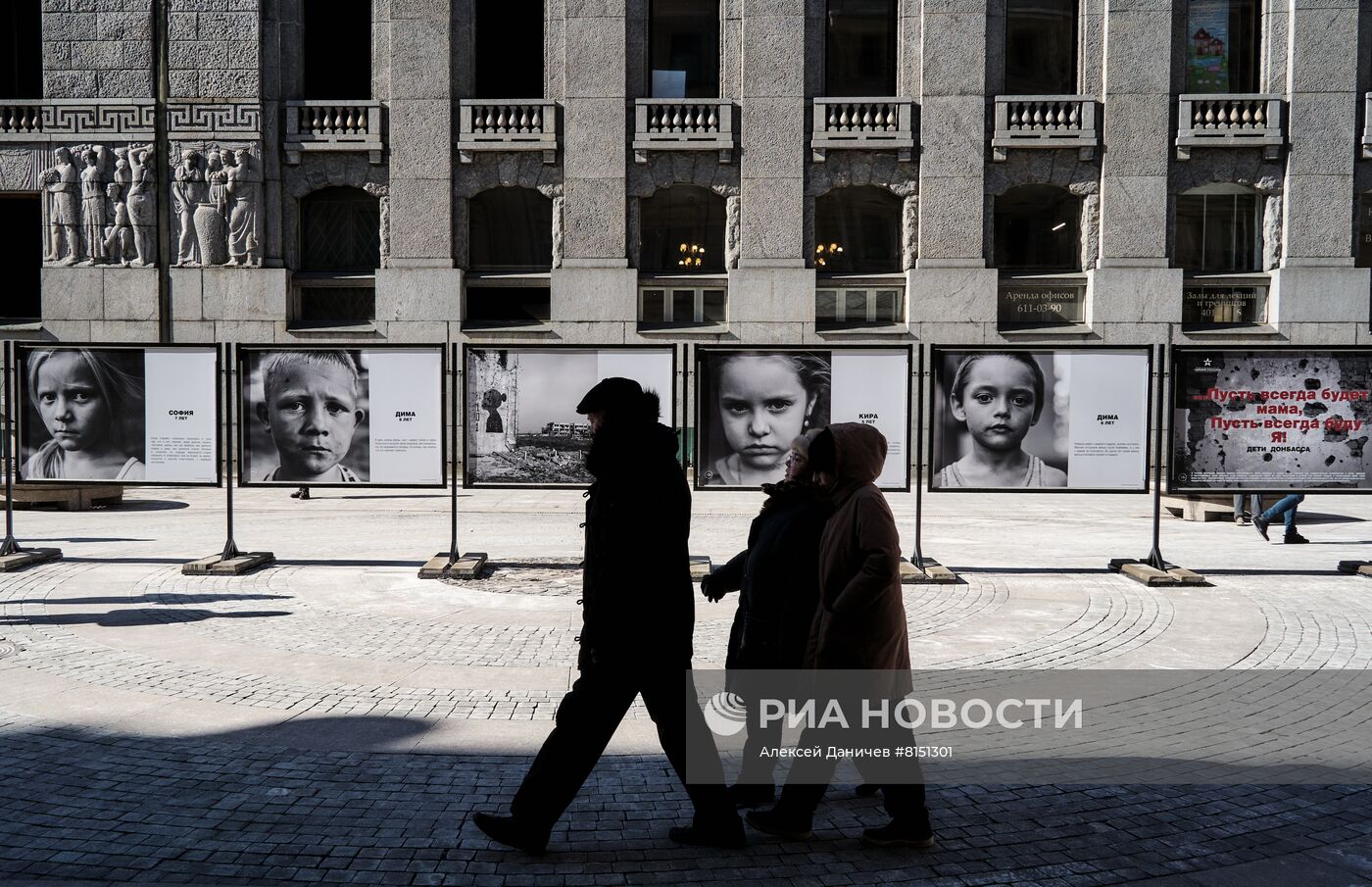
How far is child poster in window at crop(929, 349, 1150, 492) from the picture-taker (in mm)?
10453

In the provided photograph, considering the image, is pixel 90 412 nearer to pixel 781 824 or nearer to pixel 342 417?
pixel 342 417

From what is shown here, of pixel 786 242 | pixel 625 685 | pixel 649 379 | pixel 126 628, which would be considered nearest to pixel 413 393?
pixel 649 379

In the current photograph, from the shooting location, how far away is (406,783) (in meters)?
4.95

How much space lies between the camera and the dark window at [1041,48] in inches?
858

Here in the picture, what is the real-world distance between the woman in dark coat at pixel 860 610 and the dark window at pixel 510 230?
1879 cm

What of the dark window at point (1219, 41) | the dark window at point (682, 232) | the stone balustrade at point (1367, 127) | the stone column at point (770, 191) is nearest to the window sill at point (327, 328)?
the dark window at point (682, 232)

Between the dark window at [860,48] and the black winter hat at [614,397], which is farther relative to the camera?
the dark window at [860,48]

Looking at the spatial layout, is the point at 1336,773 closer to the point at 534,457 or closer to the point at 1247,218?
the point at 534,457

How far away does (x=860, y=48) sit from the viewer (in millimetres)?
22000

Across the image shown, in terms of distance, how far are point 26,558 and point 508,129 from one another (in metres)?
13.9

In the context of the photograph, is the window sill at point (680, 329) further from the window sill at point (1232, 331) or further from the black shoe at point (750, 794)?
the black shoe at point (750, 794)

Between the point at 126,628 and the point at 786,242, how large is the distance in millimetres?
16230

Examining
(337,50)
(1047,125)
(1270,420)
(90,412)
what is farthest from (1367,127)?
(90,412)

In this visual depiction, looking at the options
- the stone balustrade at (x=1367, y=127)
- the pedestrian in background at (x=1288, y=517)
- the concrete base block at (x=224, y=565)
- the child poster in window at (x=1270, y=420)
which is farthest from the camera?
the stone balustrade at (x=1367, y=127)
